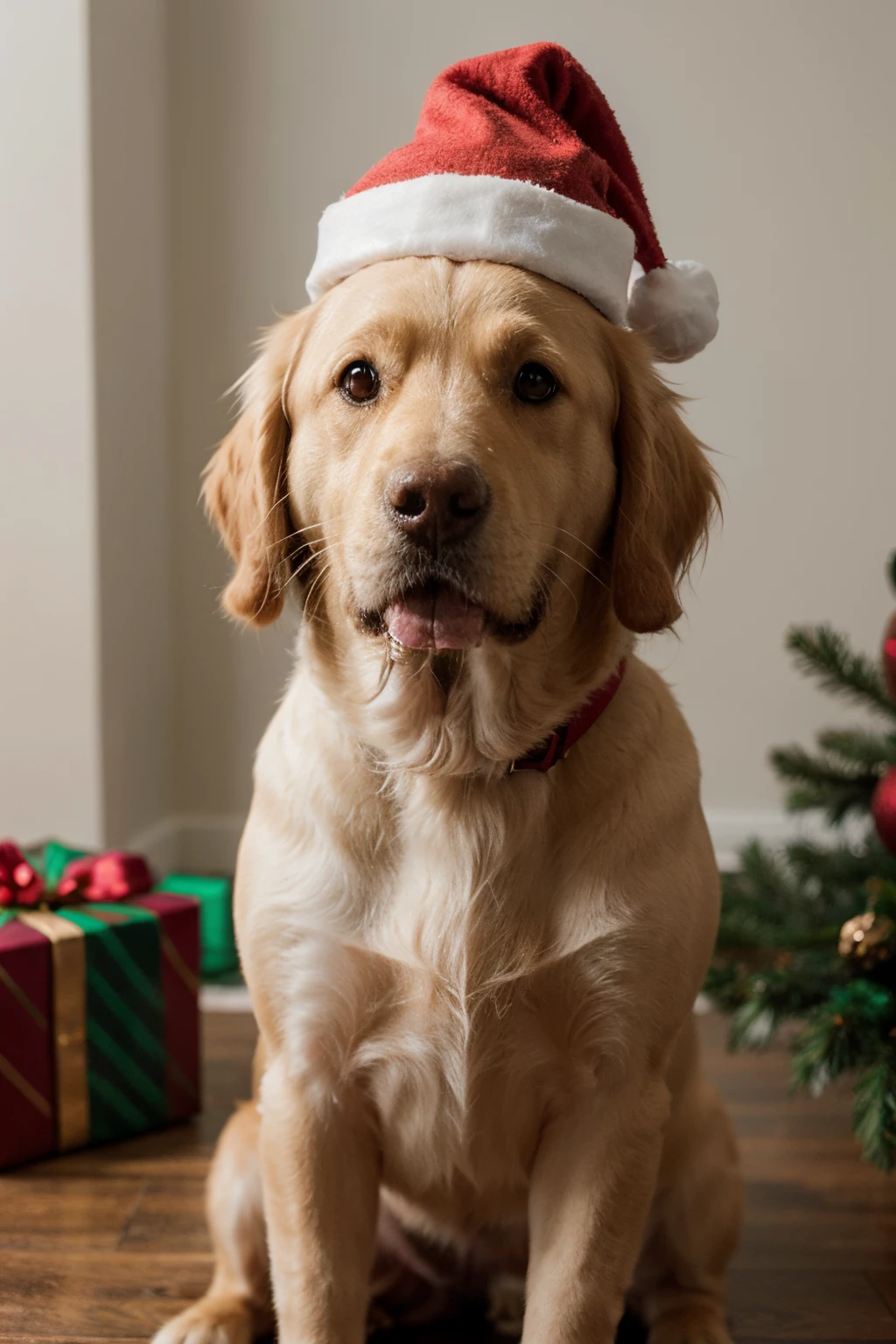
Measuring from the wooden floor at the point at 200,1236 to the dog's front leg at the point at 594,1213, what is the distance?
40 centimetres

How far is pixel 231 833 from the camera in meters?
3.52

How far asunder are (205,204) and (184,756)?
1488 mm

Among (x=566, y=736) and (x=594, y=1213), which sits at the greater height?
(x=566, y=736)

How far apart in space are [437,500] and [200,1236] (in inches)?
46.2

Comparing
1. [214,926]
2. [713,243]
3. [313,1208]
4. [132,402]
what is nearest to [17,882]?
[214,926]

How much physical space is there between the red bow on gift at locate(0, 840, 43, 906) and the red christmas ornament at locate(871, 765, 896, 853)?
132 cm

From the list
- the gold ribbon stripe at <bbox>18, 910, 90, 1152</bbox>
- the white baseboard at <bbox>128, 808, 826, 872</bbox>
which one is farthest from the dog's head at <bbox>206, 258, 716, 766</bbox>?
the white baseboard at <bbox>128, 808, 826, 872</bbox>

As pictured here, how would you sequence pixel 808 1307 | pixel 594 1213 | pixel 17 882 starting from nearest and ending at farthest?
pixel 594 1213 → pixel 808 1307 → pixel 17 882

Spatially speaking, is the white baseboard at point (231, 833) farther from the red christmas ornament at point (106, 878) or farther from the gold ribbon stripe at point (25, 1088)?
→ the gold ribbon stripe at point (25, 1088)

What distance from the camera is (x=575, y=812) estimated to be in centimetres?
124

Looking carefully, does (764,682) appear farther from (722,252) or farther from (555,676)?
(555,676)

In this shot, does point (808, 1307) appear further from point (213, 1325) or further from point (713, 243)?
point (713, 243)

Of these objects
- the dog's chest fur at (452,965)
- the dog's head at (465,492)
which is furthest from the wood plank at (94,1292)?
the dog's head at (465,492)

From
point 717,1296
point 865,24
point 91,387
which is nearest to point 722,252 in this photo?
point 865,24
